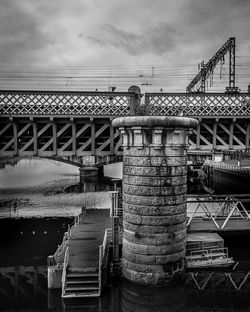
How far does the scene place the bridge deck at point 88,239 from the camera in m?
13.4

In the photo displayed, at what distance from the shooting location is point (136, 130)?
12383 mm

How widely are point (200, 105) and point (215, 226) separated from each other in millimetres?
9984

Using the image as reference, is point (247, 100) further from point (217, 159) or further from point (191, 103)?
point (217, 159)

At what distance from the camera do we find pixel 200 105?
23719 millimetres

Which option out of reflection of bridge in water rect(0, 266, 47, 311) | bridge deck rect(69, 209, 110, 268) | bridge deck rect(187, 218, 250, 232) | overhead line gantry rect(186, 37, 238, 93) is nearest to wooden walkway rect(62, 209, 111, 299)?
bridge deck rect(69, 209, 110, 268)

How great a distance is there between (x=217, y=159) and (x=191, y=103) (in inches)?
1326

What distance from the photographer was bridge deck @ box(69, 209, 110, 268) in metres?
13.4

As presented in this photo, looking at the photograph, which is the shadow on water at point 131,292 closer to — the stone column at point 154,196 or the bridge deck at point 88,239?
the stone column at point 154,196

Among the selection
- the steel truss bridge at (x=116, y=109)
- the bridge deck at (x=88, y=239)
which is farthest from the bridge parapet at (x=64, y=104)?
the bridge deck at (x=88, y=239)

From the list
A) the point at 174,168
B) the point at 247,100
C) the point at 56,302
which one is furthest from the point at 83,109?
the point at 56,302

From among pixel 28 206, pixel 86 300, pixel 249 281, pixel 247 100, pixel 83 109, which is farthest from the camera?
pixel 28 206

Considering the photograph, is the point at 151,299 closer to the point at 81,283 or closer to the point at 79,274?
the point at 81,283

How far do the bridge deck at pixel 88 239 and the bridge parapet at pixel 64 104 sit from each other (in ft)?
27.3

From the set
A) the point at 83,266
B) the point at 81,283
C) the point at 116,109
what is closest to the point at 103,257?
the point at 83,266
